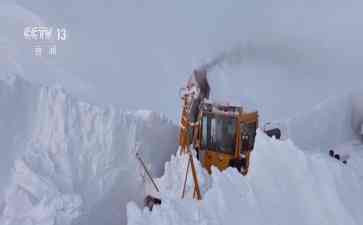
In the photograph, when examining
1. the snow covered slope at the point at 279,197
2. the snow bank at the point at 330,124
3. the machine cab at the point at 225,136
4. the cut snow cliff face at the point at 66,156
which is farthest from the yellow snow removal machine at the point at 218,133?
the snow bank at the point at 330,124

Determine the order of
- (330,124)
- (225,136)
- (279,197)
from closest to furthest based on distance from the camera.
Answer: (279,197)
(225,136)
(330,124)

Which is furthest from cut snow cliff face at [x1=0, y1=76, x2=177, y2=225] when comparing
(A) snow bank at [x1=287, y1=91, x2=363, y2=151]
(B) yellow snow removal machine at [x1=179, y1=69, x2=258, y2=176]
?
Answer: (A) snow bank at [x1=287, y1=91, x2=363, y2=151]

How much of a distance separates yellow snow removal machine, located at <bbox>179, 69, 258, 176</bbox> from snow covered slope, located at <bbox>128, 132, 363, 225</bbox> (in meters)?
2.49

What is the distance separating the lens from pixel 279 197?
2.89 metres

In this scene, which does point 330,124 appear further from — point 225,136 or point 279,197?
point 279,197

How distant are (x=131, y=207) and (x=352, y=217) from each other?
4.43 feet

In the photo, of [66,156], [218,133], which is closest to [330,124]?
[218,133]

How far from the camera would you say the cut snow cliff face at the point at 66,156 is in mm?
5164

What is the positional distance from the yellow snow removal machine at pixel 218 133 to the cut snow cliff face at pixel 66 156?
2.51 feet

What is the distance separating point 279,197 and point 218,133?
2.93m

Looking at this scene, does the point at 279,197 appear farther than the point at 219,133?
No

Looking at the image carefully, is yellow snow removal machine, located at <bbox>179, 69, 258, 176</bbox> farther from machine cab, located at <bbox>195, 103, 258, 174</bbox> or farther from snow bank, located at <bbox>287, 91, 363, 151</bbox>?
snow bank, located at <bbox>287, 91, 363, 151</bbox>

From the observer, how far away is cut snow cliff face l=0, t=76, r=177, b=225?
16.9 feet

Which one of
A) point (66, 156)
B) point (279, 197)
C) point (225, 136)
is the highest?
point (279, 197)
